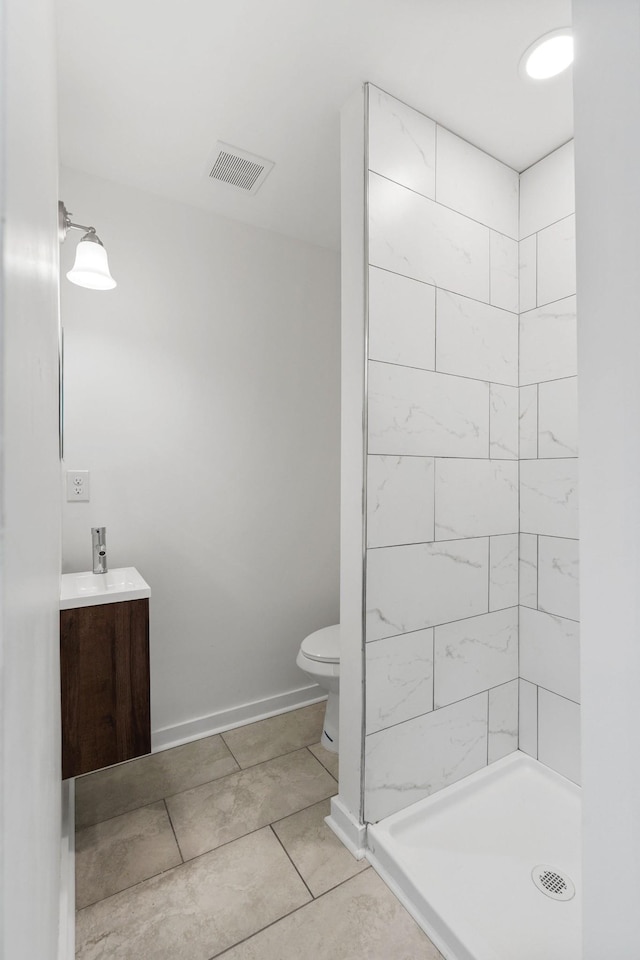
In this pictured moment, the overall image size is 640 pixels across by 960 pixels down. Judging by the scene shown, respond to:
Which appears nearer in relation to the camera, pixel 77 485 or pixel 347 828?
pixel 347 828

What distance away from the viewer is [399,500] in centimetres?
160

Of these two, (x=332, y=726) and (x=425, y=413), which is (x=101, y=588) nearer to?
(x=332, y=726)

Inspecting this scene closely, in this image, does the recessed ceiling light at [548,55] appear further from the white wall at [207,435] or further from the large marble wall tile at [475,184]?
the white wall at [207,435]

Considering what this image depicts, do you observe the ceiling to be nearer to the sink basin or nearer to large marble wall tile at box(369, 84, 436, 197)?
large marble wall tile at box(369, 84, 436, 197)

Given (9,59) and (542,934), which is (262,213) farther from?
(542,934)

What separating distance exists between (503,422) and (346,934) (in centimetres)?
173

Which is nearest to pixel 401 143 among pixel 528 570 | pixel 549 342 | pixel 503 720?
pixel 549 342

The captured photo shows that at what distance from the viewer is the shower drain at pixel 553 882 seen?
137 centimetres

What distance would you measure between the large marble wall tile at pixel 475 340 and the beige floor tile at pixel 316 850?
1657 millimetres

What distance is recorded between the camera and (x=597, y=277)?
0.53 metres

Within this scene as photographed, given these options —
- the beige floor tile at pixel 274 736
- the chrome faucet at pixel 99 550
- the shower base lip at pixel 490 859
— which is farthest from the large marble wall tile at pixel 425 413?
the beige floor tile at pixel 274 736

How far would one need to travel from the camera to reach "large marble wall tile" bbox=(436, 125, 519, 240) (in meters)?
1.73

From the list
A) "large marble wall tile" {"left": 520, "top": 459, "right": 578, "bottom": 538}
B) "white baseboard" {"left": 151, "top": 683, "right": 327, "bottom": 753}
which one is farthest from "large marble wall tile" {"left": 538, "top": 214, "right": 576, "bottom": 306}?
"white baseboard" {"left": 151, "top": 683, "right": 327, "bottom": 753}

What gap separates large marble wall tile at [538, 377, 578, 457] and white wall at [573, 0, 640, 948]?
136 centimetres
